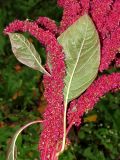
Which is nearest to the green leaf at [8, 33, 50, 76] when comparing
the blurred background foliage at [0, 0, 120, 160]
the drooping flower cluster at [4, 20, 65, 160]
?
the drooping flower cluster at [4, 20, 65, 160]

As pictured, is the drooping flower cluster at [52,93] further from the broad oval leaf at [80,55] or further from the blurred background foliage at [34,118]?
the blurred background foliage at [34,118]

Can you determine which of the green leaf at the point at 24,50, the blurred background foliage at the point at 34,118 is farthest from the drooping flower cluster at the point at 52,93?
the blurred background foliage at the point at 34,118

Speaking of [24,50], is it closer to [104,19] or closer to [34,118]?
[104,19]

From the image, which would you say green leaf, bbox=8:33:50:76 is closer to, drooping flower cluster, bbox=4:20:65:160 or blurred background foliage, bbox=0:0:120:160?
drooping flower cluster, bbox=4:20:65:160

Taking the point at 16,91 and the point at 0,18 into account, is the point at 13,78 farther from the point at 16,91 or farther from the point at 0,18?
the point at 0,18

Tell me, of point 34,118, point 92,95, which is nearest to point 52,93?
point 92,95
